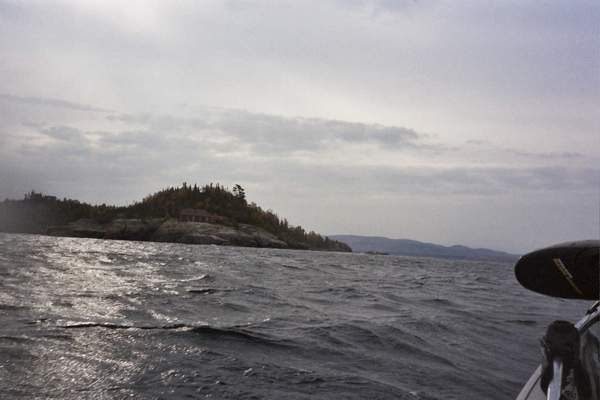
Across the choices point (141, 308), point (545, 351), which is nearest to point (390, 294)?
point (141, 308)

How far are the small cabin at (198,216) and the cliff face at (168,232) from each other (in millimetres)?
7675

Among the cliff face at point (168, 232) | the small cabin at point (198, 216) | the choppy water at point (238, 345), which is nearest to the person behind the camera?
the choppy water at point (238, 345)

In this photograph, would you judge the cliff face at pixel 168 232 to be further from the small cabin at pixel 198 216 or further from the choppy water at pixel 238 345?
the choppy water at pixel 238 345

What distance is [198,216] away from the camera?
162125mm

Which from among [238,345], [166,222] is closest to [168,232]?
[166,222]

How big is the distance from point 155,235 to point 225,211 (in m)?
43.3

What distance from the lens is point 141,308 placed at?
14.8 meters

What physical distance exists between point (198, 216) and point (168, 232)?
24.0m

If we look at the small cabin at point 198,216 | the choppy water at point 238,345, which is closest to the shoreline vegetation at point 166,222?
the small cabin at point 198,216

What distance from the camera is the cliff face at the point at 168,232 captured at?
445 feet

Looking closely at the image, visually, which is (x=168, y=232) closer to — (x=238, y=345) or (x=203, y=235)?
(x=203, y=235)

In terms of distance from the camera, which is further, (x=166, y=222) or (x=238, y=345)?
(x=166, y=222)

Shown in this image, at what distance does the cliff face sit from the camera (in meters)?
136

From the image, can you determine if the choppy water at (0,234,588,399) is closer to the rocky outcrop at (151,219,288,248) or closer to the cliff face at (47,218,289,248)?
the rocky outcrop at (151,219,288,248)
